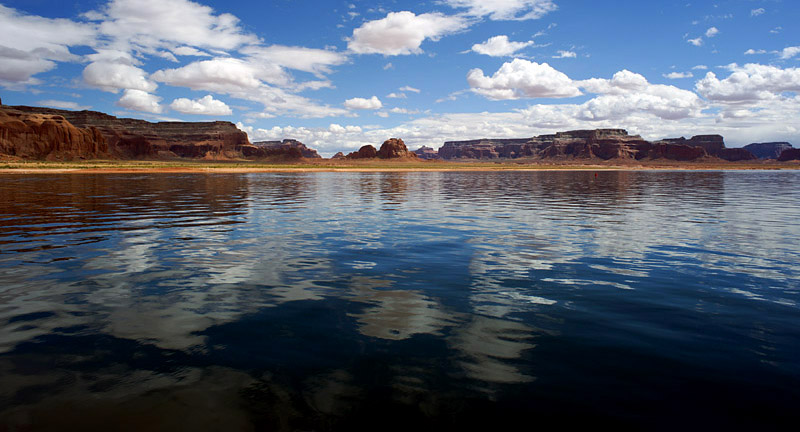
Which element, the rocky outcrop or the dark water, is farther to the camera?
the rocky outcrop

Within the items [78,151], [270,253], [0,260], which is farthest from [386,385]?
[78,151]

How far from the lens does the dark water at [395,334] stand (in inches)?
180

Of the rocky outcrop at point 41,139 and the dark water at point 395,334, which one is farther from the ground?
the rocky outcrop at point 41,139

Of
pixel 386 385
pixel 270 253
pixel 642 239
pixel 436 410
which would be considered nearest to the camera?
pixel 436 410

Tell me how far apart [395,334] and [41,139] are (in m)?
195

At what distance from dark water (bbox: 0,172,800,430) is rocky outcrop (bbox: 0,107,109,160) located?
178 metres

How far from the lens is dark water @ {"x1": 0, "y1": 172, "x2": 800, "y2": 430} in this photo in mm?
4562

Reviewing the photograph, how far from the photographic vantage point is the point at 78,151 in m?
158

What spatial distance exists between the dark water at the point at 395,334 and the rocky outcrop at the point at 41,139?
178m

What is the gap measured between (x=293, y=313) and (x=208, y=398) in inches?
114

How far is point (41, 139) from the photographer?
151m

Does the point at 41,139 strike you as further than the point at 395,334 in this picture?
Yes

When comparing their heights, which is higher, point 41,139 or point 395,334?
point 41,139

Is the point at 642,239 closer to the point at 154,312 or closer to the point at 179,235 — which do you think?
the point at 154,312
